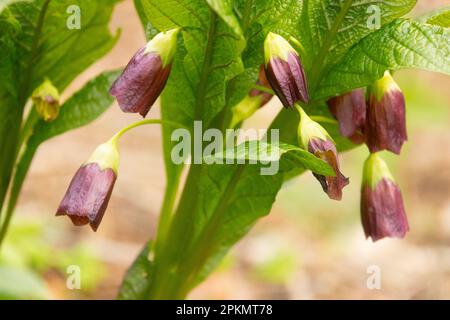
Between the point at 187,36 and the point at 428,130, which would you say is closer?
the point at 187,36

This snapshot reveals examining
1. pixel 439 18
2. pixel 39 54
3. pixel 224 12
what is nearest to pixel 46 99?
pixel 39 54

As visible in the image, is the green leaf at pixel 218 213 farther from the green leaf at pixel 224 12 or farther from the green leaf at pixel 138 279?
the green leaf at pixel 224 12

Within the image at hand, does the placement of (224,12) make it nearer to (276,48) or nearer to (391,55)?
(276,48)

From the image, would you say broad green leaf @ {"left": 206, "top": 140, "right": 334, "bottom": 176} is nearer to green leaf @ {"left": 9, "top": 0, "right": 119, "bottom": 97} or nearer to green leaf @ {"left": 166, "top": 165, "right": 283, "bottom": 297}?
green leaf @ {"left": 166, "top": 165, "right": 283, "bottom": 297}

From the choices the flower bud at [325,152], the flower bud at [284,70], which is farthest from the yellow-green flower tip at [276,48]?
the flower bud at [325,152]

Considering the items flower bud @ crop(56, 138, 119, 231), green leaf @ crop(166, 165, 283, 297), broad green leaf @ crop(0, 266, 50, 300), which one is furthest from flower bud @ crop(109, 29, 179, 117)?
broad green leaf @ crop(0, 266, 50, 300)

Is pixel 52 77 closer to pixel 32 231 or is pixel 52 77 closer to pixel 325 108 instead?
pixel 325 108

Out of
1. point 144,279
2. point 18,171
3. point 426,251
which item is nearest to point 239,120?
point 144,279
